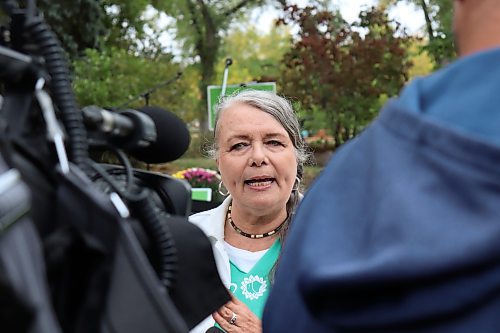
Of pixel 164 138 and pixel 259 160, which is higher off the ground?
pixel 164 138

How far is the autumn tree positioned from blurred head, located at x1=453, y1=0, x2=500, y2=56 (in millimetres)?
14230

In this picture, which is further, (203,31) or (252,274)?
(203,31)

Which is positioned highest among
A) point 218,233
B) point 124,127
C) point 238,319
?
point 124,127

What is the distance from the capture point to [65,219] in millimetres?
808

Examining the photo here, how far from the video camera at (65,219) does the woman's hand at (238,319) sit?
142 centimetres

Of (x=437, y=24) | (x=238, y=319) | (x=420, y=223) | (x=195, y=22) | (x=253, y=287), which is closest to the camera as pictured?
(x=420, y=223)

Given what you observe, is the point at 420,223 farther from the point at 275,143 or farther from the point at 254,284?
the point at 275,143

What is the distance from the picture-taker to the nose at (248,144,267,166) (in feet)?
8.91

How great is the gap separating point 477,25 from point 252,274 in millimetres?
1787

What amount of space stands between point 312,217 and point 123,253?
273 millimetres

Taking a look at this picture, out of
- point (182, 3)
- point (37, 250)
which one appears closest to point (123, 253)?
point (37, 250)

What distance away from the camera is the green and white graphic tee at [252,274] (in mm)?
2490

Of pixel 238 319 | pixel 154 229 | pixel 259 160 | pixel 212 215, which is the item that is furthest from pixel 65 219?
pixel 212 215

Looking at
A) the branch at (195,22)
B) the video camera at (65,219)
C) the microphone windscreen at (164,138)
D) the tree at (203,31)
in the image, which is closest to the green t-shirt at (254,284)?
the microphone windscreen at (164,138)
